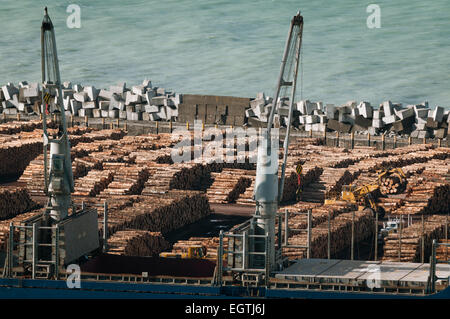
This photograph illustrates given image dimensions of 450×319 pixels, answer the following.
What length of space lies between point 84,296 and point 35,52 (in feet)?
516

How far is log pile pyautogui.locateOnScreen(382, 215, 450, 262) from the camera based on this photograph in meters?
46.9

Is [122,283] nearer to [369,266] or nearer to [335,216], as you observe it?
[369,266]

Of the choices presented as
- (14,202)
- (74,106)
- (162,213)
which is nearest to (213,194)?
(162,213)

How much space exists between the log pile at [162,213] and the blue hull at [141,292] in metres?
12.2

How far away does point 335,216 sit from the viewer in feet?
176

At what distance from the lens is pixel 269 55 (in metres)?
170

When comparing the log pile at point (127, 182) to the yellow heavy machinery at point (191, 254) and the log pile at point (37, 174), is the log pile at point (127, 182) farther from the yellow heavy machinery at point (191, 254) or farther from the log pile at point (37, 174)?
the yellow heavy machinery at point (191, 254)

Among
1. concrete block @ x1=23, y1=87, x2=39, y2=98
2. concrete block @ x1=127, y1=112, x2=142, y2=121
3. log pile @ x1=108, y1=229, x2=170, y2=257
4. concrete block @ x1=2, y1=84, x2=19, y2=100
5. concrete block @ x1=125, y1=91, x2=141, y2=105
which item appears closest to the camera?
log pile @ x1=108, y1=229, x2=170, y2=257

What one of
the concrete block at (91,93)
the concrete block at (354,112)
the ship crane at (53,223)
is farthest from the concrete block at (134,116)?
the ship crane at (53,223)

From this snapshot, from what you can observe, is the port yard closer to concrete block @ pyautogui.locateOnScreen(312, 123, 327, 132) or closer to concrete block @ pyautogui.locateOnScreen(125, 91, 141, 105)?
concrete block @ pyautogui.locateOnScreen(312, 123, 327, 132)

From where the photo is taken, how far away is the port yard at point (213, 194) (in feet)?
157

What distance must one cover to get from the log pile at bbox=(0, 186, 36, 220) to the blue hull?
19.8 m

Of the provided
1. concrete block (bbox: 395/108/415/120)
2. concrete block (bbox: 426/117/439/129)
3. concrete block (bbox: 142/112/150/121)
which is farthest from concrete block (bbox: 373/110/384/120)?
concrete block (bbox: 142/112/150/121)

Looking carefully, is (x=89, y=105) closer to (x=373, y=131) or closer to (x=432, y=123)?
(x=373, y=131)
